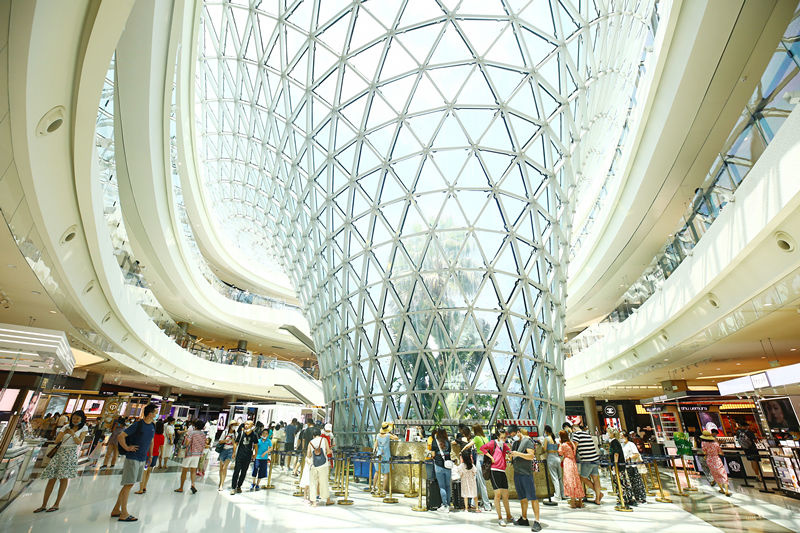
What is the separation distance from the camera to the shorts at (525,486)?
8.90m

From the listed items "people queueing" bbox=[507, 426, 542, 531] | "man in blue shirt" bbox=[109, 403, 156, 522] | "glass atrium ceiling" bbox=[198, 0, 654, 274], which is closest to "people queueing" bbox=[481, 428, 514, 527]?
"people queueing" bbox=[507, 426, 542, 531]

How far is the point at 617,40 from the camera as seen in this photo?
15648 millimetres

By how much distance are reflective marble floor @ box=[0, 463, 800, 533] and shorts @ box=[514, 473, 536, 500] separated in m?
0.68

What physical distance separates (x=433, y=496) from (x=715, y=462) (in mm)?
10174

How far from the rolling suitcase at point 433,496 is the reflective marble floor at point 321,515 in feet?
1.86

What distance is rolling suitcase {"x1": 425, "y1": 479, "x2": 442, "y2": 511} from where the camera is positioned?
10.7 meters

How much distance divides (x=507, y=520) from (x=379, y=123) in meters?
15.7

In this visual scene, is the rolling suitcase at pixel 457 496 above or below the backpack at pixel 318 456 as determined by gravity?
below

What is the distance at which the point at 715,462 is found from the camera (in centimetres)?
1383

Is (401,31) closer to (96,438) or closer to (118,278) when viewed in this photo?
(118,278)

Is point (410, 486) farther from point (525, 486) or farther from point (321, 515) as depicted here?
point (525, 486)

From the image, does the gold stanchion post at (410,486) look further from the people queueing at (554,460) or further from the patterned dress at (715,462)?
the patterned dress at (715,462)

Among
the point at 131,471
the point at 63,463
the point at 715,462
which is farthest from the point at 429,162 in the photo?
the point at 63,463

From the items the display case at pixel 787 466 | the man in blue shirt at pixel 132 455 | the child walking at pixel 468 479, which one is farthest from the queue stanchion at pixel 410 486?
the display case at pixel 787 466
